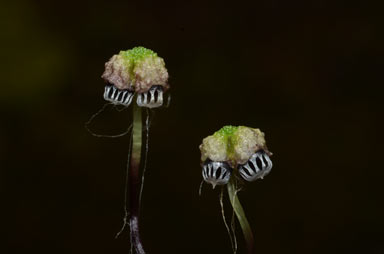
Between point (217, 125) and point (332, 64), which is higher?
point (332, 64)

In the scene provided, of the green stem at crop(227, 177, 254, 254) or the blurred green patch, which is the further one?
the blurred green patch

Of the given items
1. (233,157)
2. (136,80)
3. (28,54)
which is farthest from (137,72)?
(28,54)

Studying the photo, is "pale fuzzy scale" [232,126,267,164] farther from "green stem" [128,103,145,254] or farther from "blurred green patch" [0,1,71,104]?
"blurred green patch" [0,1,71,104]

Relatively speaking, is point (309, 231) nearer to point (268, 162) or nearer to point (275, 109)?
point (275, 109)

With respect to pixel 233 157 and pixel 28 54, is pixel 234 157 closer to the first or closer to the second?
pixel 233 157

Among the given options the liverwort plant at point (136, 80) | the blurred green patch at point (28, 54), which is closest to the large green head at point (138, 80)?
the liverwort plant at point (136, 80)

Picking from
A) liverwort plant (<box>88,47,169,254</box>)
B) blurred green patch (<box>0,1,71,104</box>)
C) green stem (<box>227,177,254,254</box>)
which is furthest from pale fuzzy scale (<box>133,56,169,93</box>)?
blurred green patch (<box>0,1,71,104</box>)

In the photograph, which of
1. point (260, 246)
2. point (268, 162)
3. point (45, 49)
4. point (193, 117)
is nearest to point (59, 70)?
point (45, 49)

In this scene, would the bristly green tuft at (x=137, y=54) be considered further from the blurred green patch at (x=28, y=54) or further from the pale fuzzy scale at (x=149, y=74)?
the blurred green patch at (x=28, y=54)

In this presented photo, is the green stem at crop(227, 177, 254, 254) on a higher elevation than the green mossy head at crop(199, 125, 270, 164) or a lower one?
lower
